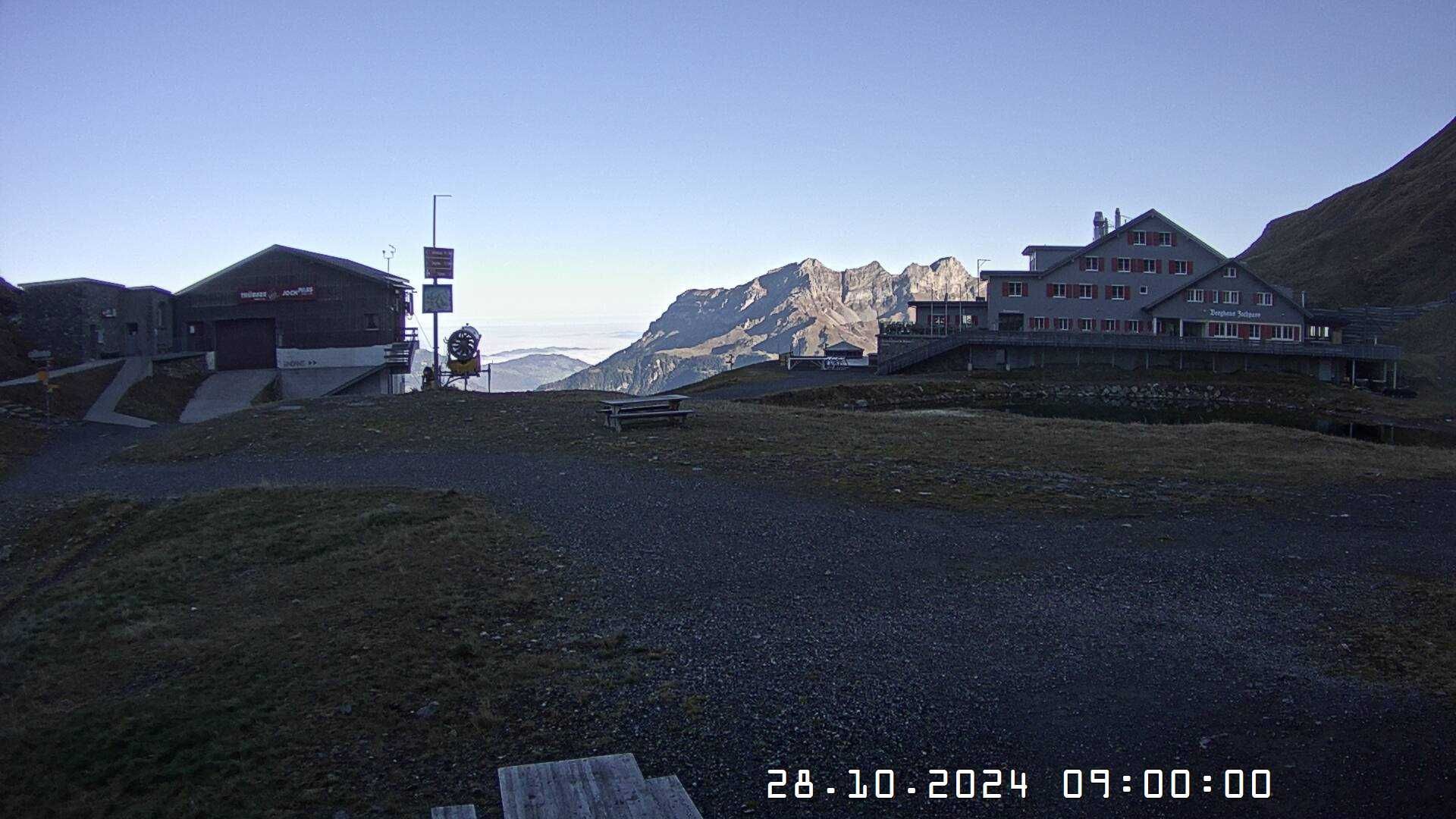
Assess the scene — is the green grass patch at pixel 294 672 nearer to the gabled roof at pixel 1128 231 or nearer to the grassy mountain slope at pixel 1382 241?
the gabled roof at pixel 1128 231

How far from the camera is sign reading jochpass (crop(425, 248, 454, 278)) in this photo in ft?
147

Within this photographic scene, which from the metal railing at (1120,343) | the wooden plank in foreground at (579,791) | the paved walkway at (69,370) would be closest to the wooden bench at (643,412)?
the wooden plank in foreground at (579,791)

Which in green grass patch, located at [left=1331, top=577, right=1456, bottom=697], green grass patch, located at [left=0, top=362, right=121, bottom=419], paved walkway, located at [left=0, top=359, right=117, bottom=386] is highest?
paved walkway, located at [left=0, top=359, right=117, bottom=386]

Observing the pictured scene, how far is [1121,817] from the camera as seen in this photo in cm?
648

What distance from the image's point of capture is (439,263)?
4512 centimetres

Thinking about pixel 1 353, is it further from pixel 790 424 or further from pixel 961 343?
pixel 961 343

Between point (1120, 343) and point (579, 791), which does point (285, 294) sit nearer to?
point (579, 791)

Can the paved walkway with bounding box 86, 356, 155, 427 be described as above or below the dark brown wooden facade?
below

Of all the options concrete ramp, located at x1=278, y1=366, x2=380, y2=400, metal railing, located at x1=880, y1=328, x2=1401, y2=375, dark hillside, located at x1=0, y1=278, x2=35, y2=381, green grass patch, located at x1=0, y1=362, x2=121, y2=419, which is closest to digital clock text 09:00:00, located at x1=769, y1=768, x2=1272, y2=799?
green grass patch, located at x1=0, y1=362, x2=121, y2=419

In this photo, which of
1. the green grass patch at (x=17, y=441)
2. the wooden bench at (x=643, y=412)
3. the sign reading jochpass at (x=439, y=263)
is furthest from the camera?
the sign reading jochpass at (x=439, y=263)

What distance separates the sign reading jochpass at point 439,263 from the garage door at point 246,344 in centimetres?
1505

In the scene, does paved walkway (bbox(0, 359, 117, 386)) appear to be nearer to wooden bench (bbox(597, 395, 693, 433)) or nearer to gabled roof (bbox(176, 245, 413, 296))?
gabled roof (bbox(176, 245, 413, 296))

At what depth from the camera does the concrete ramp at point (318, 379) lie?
52188mm

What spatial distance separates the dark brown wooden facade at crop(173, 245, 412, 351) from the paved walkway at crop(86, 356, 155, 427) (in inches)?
214
